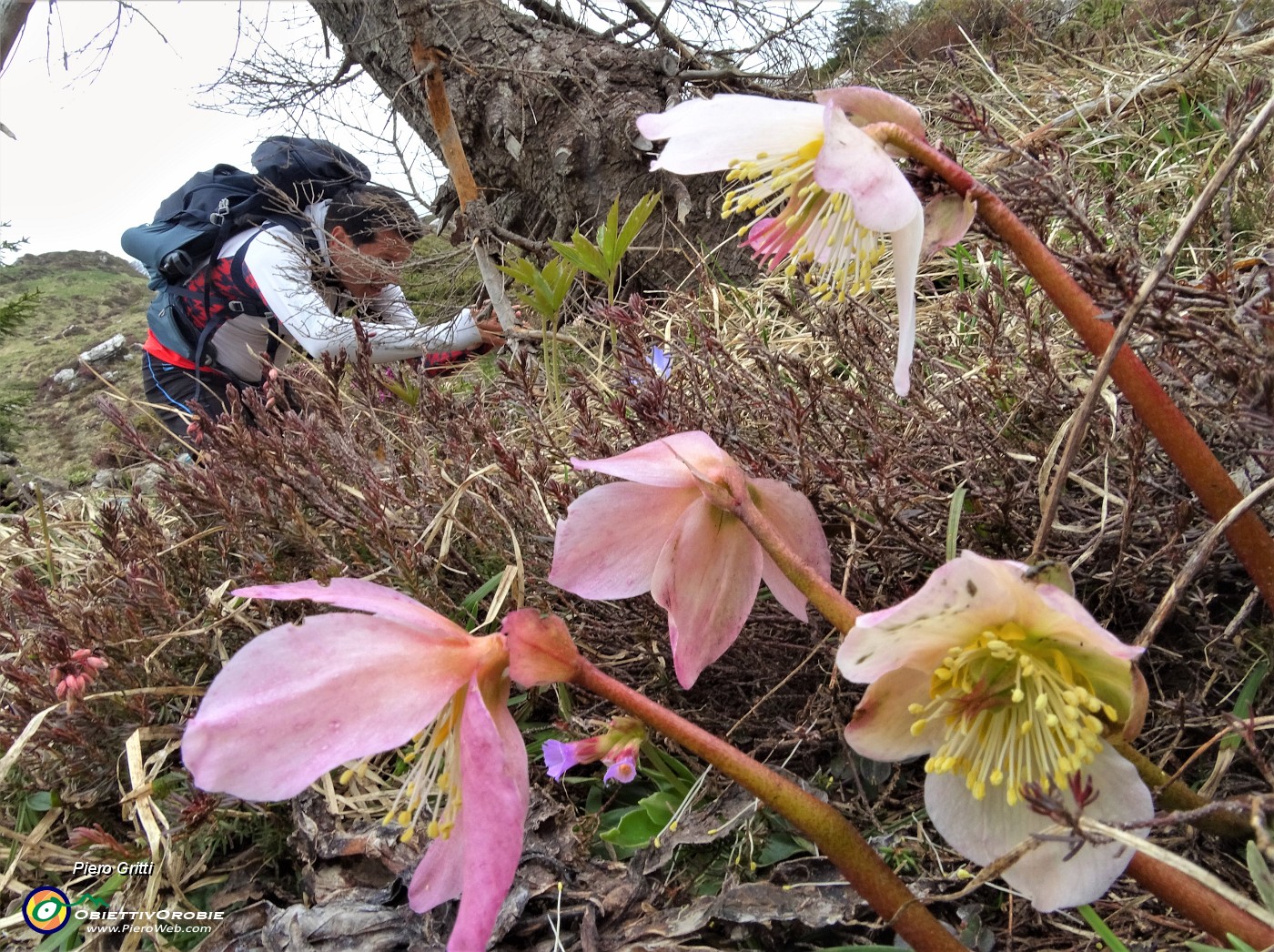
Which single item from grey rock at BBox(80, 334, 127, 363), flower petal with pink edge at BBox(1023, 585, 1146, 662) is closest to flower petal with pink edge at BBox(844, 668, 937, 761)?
flower petal with pink edge at BBox(1023, 585, 1146, 662)

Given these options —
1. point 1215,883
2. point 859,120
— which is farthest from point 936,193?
point 1215,883

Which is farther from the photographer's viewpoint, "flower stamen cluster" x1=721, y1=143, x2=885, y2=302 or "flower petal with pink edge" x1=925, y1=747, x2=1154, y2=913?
"flower stamen cluster" x1=721, y1=143, x2=885, y2=302

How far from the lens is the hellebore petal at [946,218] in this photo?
0.71m

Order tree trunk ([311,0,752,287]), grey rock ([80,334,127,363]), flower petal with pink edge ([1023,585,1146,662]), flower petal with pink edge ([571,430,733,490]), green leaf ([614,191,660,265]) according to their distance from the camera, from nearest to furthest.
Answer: flower petal with pink edge ([1023,585,1146,662]), flower petal with pink edge ([571,430,733,490]), green leaf ([614,191,660,265]), tree trunk ([311,0,752,287]), grey rock ([80,334,127,363])

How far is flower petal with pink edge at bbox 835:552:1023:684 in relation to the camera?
54 cm

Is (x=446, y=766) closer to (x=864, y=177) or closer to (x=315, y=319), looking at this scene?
(x=864, y=177)

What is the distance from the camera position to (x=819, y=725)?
1062 millimetres

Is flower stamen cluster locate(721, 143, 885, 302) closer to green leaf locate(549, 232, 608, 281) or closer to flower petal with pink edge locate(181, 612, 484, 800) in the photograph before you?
flower petal with pink edge locate(181, 612, 484, 800)

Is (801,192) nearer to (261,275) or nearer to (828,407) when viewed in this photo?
(828,407)

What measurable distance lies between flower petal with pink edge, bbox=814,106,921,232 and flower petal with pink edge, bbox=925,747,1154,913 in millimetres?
436

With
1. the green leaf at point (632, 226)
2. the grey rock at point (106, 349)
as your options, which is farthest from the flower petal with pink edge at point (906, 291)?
the grey rock at point (106, 349)

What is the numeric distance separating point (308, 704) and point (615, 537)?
0.32 meters

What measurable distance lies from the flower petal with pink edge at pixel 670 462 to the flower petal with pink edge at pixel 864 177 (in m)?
0.24

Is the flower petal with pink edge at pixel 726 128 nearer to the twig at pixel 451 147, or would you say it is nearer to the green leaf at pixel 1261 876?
the green leaf at pixel 1261 876
